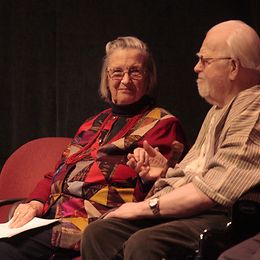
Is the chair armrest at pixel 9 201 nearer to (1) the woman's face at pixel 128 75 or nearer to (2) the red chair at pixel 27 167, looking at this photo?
(2) the red chair at pixel 27 167

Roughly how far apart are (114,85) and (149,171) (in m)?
0.60

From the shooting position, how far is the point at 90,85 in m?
3.55

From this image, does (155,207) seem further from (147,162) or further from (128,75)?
(128,75)

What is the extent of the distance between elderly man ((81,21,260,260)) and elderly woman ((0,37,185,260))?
24 cm

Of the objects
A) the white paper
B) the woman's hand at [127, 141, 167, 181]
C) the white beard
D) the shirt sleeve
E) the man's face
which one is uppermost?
the man's face

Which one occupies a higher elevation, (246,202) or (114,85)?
(114,85)

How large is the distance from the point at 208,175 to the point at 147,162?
435mm

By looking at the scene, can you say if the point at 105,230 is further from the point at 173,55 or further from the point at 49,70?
the point at 49,70

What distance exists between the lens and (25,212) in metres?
2.73

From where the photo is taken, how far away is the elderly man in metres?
2.01

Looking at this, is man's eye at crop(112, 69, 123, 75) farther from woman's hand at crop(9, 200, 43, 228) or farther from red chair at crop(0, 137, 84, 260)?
woman's hand at crop(9, 200, 43, 228)

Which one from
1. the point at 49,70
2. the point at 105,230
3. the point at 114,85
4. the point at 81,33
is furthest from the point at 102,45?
the point at 105,230

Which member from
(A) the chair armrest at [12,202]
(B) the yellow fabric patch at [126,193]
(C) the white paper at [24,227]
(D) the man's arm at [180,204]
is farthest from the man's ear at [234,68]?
(A) the chair armrest at [12,202]

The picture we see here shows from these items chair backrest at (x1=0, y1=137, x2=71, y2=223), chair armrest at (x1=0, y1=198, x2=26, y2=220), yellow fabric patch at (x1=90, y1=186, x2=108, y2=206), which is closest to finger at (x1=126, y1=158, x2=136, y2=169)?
yellow fabric patch at (x1=90, y1=186, x2=108, y2=206)
